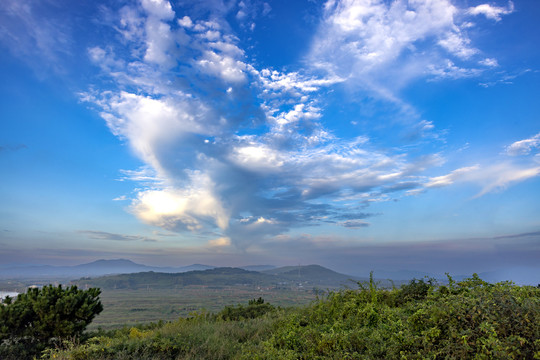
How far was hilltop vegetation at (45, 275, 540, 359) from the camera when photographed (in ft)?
12.2

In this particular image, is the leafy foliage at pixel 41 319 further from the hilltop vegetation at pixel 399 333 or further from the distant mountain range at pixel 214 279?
the distant mountain range at pixel 214 279

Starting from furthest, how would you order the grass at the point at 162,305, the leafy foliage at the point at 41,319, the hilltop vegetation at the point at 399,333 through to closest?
the grass at the point at 162,305 < the leafy foliage at the point at 41,319 < the hilltop vegetation at the point at 399,333

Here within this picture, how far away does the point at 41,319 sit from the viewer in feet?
34.5

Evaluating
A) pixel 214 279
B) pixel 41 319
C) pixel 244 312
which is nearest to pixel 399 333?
pixel 244 312

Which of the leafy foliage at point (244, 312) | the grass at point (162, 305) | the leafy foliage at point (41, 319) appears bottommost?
the grass at point (162, 305)

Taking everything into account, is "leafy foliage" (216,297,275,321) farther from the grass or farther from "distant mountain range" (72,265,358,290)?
"distant mountain range" (72,265,358,290)

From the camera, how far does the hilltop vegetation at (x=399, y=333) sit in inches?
146

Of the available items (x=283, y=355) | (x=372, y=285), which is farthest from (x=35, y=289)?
(x=372, y=285)

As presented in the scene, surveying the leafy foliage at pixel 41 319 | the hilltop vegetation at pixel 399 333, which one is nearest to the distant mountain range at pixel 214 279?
the leafy foliage at pixel 41 319

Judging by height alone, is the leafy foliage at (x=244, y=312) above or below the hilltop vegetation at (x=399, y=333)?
below

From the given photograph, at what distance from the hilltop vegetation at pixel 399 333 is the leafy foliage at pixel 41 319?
5530mm

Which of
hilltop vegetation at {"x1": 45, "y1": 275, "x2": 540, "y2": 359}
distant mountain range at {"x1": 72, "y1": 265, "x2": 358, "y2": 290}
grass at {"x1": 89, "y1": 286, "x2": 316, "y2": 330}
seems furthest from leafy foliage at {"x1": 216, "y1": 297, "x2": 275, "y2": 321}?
distant mountain range at {"x1": 72, "y1": 265, "x2": 358, "y2": 290}

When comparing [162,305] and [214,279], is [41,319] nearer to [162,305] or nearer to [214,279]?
[162,305]

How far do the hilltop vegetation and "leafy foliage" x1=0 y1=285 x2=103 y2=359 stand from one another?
5530 millimetres
